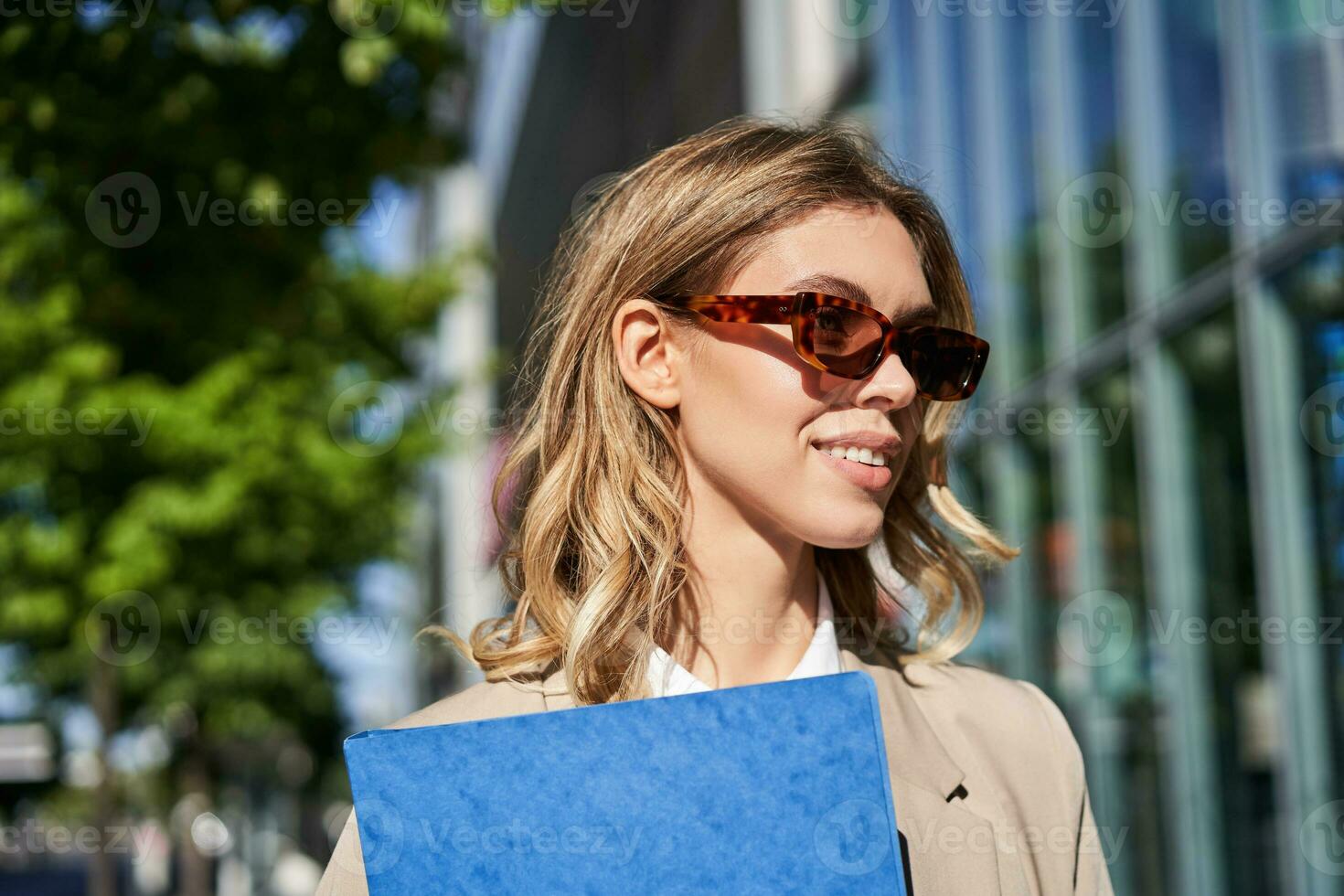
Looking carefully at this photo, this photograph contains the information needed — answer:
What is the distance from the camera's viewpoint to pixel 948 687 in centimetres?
197

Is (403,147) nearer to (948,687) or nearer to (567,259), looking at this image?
(567,259)

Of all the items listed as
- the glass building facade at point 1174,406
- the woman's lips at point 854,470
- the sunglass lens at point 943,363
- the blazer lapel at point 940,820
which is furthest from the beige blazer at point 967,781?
the glass building facade at point 1174,406

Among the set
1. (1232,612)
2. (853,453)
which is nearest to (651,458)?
(853,453)

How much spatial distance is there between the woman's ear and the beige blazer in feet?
1.23

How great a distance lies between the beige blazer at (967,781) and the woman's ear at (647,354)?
38 cm

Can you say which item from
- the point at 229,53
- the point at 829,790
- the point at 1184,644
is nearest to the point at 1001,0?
the point at 1184,644

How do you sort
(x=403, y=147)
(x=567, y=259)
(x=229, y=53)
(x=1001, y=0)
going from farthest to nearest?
1. (x=1001, y=0)
2. (x=403, y=147)
3. (x=229, y=53)
4. (x=567, y=259)

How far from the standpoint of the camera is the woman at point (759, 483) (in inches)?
68.7

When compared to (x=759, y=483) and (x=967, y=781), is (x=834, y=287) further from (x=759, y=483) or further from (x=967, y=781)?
(x=967, y=781)

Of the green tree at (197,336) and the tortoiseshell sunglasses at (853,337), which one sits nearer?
the tortoiseshell sunglasses at (853,337)

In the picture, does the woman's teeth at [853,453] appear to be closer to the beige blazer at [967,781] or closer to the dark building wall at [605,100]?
the beige blazer at [967,781]

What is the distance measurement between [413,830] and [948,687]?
0.81m

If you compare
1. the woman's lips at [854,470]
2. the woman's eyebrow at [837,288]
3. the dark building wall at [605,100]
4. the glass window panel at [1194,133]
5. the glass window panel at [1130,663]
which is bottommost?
the glass window panel at [1130,663]

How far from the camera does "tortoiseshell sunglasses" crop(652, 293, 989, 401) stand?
1.70m
